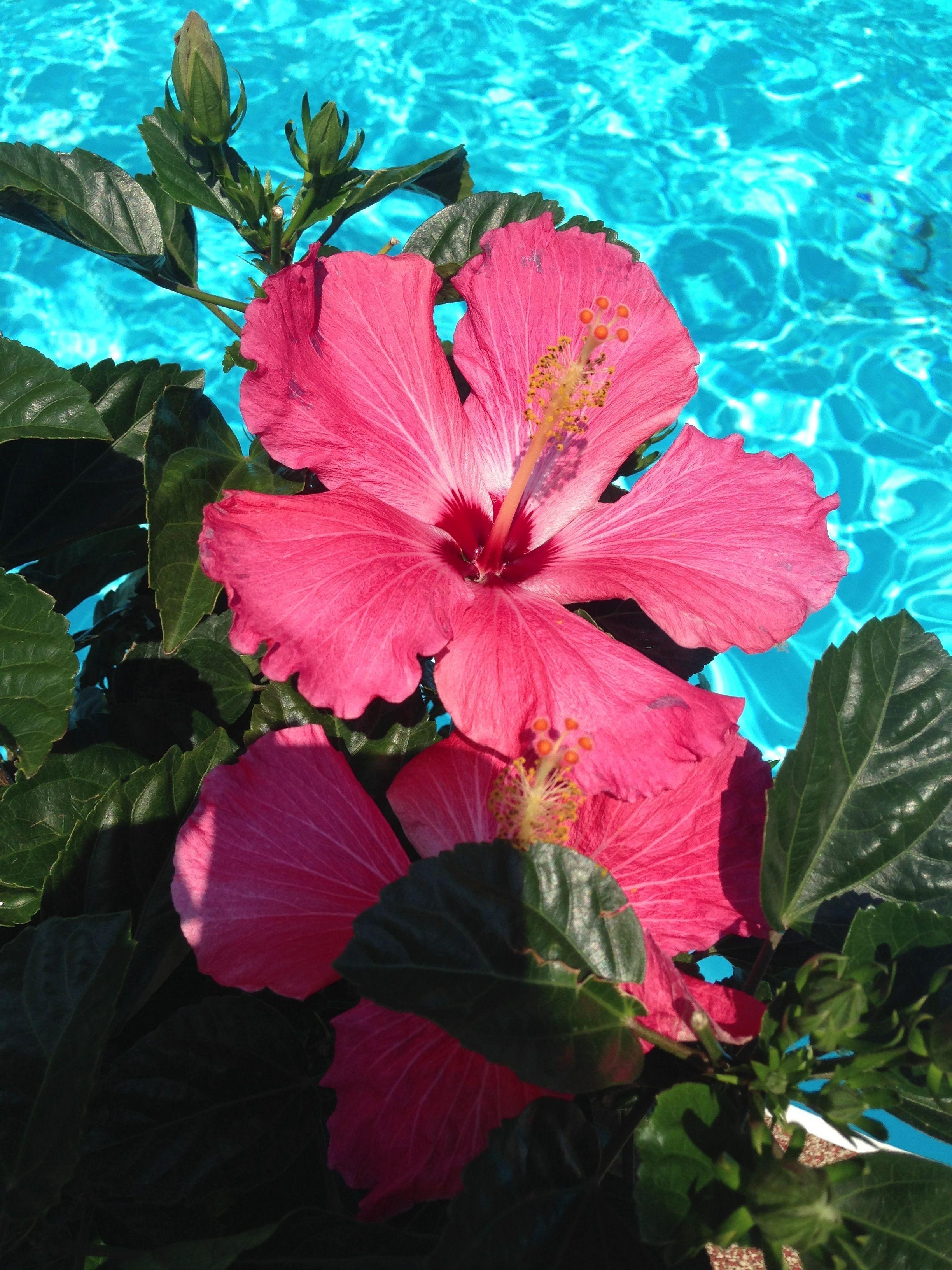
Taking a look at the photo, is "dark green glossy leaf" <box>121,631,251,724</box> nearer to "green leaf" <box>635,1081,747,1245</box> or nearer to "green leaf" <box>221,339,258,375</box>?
"green leaf" <box>221,339,258,375</box>

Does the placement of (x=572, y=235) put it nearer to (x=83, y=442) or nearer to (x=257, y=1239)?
(x=83, y=442)

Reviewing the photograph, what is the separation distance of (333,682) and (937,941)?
0.43 m

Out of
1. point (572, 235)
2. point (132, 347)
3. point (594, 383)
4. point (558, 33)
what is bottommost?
point (132, 347)

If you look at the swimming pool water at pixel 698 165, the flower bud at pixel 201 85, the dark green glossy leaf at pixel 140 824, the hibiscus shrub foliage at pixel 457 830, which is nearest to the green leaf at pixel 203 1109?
the hibiscus shrub foliage at pixel 457 830

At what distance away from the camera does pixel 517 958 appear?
0.61 m

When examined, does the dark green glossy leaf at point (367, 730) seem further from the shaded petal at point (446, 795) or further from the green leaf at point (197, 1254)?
the green leaf at point (197, 1254)

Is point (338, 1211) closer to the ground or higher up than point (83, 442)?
closer to the ground

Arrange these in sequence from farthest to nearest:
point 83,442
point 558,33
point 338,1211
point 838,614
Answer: point 558,33
point 838,614
point 83,442
point 338,1211

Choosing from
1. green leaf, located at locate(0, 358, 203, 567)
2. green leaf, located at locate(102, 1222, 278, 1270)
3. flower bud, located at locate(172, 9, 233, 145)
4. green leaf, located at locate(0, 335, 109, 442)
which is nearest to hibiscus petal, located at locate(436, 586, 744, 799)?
green leaf, located at locate(102, 1222, 278, 1270)

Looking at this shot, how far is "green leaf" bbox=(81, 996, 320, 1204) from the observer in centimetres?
67

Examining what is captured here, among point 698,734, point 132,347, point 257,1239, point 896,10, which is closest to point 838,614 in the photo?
point 132,347

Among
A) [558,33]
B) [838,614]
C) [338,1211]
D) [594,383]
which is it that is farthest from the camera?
[558,33]

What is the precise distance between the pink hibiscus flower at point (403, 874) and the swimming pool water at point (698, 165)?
3178mm

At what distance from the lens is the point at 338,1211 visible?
0.70 meters
